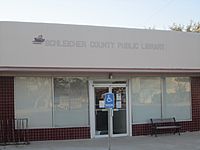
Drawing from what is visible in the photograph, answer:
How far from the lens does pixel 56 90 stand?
1539 cm

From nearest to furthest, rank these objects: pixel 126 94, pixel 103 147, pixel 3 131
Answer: pixel 103 147, pixel 3 131, pixel 126 94

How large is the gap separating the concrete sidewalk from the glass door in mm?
618

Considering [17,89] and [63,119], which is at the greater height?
[17,89]

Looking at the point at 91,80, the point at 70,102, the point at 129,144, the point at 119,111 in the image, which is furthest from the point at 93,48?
the point at 129,144

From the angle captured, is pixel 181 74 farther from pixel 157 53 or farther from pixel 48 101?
pixel 48 101

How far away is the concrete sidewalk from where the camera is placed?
13.2 meters

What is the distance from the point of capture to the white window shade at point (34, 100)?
1484 cm

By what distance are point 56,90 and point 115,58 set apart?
9.40 feet

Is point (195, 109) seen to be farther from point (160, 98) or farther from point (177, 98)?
Result: point (160, 98)

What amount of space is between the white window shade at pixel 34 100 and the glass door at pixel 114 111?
2147 millimetres

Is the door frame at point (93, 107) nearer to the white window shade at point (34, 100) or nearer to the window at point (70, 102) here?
the window at point (70, 102)

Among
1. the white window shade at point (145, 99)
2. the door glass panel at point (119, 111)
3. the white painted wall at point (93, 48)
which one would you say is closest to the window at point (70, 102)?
the white painted wall at point (93, 48)

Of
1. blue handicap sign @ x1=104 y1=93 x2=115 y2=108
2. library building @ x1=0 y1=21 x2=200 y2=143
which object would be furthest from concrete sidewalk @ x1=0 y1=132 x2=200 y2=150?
blue handicap sign @ x1=104 y1=93 x2=115 y2=108

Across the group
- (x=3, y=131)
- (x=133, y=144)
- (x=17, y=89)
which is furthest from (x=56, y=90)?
(x=133, y=144)
